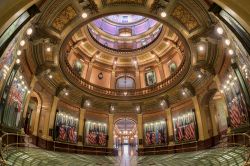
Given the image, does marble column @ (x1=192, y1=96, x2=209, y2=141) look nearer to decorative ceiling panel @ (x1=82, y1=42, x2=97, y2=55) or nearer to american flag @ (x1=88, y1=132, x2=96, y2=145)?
american flag @ (x1=88, y1=132, x2=96, y2=145)

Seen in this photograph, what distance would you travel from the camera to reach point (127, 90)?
26.8 meters

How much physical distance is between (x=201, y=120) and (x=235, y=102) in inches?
221

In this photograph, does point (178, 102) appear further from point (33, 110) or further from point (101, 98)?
point (33, 110)

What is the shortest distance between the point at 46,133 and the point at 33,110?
2531 millimetres

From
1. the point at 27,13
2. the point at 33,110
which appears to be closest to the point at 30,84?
the point at 33,110

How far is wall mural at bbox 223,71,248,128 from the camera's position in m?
14.9

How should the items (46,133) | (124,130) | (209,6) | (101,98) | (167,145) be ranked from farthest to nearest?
(124,130), (101,98), (167,145), (46,133), (209,6)

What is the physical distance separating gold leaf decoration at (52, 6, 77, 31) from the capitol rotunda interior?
7 centimetres

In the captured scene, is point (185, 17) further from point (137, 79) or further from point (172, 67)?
point (137, 79)

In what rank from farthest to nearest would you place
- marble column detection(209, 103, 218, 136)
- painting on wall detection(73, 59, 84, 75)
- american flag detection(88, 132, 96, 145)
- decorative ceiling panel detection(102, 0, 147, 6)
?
painting on wall detection(73, 59, 84, 75), american flag detection(88, 132, 96, 145), marble column detection(209, 103, 218, 136), decorative ceiling panel detection(102, 0, 147, 6)

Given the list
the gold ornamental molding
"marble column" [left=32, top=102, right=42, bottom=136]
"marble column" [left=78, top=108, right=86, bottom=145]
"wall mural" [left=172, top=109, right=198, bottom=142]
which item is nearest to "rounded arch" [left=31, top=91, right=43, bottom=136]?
"marble column" [left=32, top=102, right=42, bottom=136]

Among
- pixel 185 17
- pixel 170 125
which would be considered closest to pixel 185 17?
pixel 185 17

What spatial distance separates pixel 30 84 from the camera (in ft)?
60.1

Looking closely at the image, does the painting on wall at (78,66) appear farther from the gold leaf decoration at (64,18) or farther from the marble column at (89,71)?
the gold leaf decoration at (64,18)
